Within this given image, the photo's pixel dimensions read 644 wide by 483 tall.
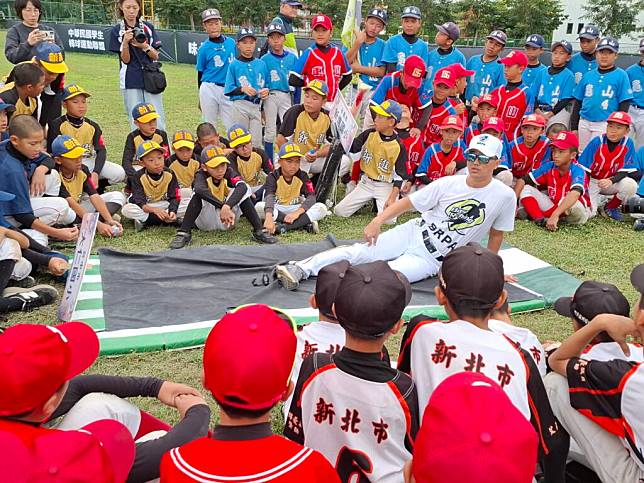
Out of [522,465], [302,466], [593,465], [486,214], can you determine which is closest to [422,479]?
[522,465]

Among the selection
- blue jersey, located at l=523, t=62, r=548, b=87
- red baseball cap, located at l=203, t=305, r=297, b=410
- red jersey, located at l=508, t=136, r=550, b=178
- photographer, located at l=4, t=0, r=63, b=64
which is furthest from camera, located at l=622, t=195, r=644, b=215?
photographer, located at l=4, t=0, r=63, b=64

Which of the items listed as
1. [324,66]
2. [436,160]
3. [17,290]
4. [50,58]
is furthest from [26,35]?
Result: [436,160]

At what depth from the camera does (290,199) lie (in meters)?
6.39

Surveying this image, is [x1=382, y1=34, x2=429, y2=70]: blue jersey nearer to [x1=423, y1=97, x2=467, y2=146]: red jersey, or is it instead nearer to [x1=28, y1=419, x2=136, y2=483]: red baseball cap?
[x1=423, y1=97, x2=467, y2=146]: red jersey

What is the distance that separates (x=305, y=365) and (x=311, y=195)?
4197mm

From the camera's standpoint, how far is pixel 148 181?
6008 millimetres

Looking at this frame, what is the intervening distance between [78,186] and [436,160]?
3.89 meters

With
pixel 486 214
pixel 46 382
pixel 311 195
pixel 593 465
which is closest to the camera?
pixel 46 382

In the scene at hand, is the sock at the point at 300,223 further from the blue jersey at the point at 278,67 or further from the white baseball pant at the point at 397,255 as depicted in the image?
the blue jersey at the point at 278,67

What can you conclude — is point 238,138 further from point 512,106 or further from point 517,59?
point 517,59

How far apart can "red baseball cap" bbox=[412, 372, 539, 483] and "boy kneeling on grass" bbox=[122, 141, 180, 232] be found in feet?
16.3

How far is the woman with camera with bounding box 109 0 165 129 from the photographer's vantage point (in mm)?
7198

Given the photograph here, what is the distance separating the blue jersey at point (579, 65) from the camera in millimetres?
8500

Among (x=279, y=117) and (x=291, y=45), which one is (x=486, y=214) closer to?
(x=279, y=117)
